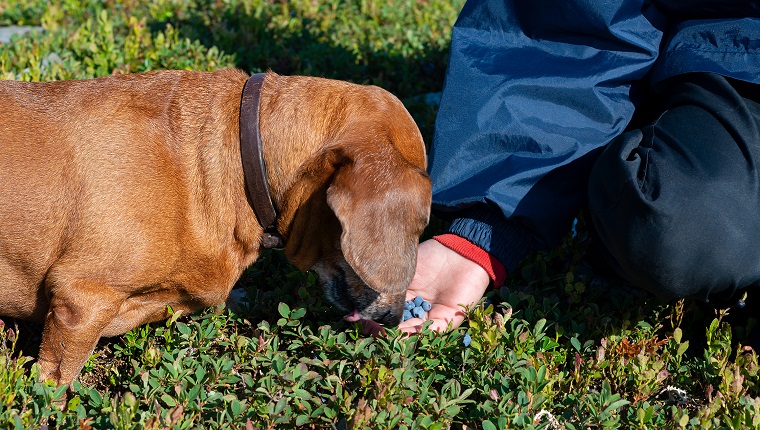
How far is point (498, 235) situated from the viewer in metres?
4.16

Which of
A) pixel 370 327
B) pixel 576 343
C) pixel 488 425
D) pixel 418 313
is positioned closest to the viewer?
pixel 488 425

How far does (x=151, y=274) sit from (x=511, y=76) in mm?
2056

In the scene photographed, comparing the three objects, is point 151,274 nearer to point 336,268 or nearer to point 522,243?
point 336,268

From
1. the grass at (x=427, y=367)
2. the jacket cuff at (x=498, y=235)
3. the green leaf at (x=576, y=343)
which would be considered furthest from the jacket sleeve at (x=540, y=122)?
the green leaf at (x=576, y=343)

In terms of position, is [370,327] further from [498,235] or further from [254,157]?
[254,157]

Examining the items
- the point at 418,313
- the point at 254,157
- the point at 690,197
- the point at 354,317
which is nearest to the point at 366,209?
the point at 254,157

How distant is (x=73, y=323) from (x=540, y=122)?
2367mm

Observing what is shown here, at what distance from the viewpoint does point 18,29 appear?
6.78 m

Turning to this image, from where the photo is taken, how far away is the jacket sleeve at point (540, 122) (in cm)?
414

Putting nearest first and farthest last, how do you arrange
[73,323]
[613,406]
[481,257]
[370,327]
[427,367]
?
[613,406] → [73,323] → [427,367] → [370,327] → [481,257]

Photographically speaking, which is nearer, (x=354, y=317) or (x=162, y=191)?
(x=162, y=191)

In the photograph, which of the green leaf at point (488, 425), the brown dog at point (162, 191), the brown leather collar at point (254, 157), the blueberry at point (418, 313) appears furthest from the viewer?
the blueberry at point (418, 313)

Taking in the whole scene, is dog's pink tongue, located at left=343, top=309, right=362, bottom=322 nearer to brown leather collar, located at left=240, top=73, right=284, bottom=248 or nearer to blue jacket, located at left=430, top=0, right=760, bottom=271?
brown leather collar, located at left=240, top=73, right=284, bottom=248

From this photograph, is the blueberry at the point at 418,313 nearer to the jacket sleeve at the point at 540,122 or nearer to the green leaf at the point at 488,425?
the jacket sleeve at the point at 540,122
